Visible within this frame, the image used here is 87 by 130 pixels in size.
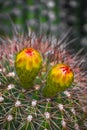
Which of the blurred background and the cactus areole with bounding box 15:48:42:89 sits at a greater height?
the blurred background

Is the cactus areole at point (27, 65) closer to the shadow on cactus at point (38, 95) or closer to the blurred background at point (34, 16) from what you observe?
the shadow on cactus at point (38, 95)

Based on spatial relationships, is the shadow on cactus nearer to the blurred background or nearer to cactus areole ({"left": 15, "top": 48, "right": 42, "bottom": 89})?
cactus areole ({"left": 15, "top": 48, "right": 42, "bottom": 89})

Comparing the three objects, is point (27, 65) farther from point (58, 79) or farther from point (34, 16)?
point (34, 16)

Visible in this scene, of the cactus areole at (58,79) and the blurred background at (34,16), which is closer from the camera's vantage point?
the cactus areole at (58,79)

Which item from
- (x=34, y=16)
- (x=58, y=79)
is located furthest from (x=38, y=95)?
(x=34, y=16)

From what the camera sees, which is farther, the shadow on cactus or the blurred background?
the blurred background

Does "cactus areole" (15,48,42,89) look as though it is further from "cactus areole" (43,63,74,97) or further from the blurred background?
the blurred background

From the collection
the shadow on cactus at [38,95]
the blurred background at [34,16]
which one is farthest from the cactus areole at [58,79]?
the blurred background at [34,16]

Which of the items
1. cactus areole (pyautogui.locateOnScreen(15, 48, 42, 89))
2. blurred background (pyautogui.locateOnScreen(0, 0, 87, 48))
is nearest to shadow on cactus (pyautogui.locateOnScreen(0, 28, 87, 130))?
cactus areole (pyautogui.locateOnScreen(15, 48, 42, 89))
